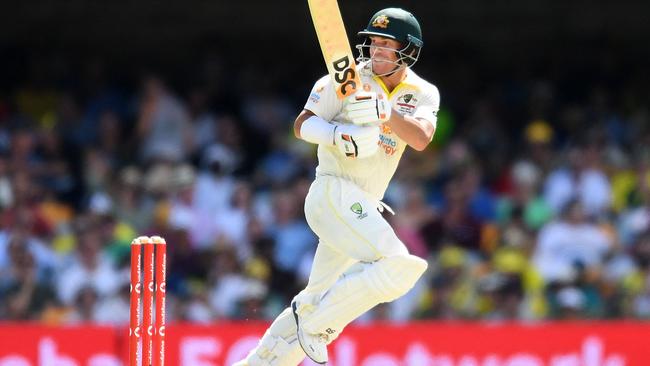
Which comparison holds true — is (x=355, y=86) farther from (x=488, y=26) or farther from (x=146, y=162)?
(x=488, y=26)

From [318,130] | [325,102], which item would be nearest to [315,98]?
[325,102]

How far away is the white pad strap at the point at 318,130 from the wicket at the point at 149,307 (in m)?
0.72

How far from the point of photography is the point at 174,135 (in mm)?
10203

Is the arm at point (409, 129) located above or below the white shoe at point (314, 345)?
above

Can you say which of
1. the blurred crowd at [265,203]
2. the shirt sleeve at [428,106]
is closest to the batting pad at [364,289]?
the shirt sleeve at [428,106]

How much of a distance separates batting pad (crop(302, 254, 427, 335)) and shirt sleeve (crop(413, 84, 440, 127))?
0.57 m

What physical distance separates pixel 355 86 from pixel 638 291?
4.91m

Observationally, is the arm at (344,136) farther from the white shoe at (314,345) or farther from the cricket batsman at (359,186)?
the white shoe at (314,345)

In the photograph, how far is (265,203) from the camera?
969cm

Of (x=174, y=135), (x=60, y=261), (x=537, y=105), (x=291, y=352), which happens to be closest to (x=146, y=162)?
(x=174, y=135)

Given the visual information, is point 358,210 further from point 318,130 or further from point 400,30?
point 400,30

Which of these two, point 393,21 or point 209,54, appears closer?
point 393,21

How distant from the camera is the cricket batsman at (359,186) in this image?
5305 mm

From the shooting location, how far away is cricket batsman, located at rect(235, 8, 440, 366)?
17.4ft
